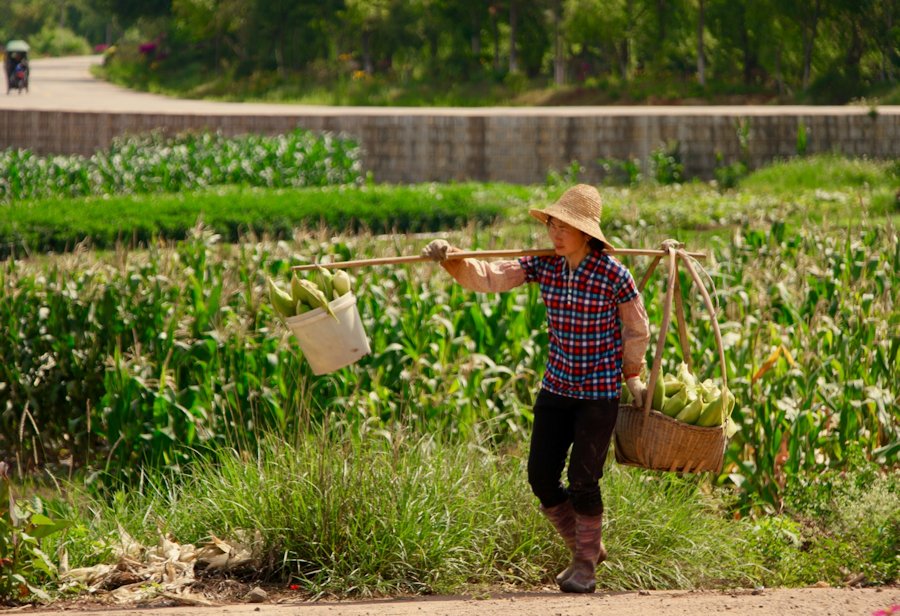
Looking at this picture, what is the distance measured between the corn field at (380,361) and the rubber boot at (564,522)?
116 centimetres

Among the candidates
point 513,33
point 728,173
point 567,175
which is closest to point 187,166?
point 567,175

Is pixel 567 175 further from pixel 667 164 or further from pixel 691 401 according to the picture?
pixel 691 401

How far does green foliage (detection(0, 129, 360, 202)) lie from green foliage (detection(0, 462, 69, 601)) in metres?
11.1

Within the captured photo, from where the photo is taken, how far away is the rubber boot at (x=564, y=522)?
14.5 ft

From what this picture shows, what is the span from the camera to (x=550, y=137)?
60.1 ft

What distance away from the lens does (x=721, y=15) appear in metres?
27.7

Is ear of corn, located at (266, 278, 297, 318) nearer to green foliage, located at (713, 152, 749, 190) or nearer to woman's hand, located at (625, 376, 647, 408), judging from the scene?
woman's hand, located at (625, 376, 647, 408)

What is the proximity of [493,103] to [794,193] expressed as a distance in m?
13.3

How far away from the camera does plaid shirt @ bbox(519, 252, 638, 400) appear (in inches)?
169

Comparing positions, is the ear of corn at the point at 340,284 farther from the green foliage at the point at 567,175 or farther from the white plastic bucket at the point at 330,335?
the green foliage at the point at 567,175

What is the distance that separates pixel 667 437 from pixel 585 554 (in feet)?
1.58

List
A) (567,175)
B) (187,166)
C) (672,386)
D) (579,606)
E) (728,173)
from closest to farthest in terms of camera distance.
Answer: (579,606) < (672,386) < (187,166) < (728,173) < (567,175)

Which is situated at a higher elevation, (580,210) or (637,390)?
(580,210)

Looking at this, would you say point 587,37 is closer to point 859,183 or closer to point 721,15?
point 721,15
